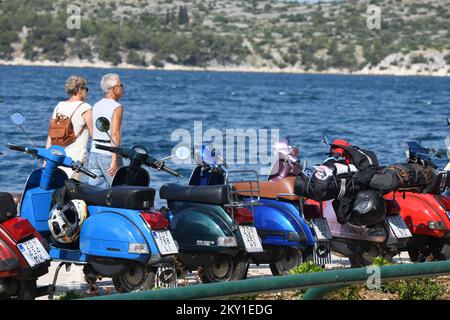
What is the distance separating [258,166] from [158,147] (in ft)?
36.2

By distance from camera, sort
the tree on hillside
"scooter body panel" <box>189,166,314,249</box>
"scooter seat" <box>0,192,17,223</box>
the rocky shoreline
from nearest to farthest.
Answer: "scooter seat" <box>0,192,17,223</box>, "scooter body panel" <box>189,166,314,249</box>, the rocky shoreline, the tree on hillside

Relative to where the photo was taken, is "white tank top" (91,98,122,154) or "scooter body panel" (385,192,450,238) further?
"scooter body panel" (385,192,450,238)

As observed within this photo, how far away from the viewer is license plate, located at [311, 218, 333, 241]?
997 cm

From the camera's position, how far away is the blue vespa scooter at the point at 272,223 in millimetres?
9602

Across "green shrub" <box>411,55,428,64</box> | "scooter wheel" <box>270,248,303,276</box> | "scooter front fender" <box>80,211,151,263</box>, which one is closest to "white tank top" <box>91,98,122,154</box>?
"scooter front fender" <box>80,211,151,263</box>

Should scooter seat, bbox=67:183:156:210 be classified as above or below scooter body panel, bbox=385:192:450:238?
above

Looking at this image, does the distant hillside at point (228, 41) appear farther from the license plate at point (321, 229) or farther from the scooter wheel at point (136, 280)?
the scooter wheel at point (136, 280)

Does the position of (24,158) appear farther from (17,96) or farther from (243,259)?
(17,96)

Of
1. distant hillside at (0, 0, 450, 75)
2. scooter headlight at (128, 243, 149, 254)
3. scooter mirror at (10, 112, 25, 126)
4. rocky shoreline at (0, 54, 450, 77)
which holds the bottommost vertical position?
scooter headlight at (128, 243, 149, 254)

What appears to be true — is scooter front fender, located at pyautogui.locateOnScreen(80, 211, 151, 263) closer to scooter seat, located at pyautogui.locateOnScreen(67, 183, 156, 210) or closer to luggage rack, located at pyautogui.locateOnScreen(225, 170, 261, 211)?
scooter seat, located at pyautogui.locateOnScreen(67, 183, 156, 210)

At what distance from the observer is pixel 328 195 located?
9695mm

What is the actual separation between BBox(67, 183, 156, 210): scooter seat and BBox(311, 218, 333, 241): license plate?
177cm

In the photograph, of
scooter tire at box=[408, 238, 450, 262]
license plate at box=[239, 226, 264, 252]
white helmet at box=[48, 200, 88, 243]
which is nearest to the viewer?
white helmet at box=[48, 200, 88, 243]

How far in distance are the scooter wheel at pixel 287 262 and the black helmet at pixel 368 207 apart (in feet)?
1.87
